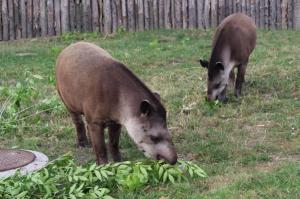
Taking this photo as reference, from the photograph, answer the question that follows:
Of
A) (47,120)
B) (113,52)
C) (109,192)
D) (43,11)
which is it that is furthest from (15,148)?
(43,11)

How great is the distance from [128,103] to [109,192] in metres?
0.98

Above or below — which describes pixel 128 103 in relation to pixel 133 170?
above

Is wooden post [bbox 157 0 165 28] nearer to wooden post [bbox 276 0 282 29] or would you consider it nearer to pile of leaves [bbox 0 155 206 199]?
wooden post [bbox 276 0 282 29]

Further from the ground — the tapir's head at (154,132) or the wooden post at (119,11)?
the wooden post at (119,11)

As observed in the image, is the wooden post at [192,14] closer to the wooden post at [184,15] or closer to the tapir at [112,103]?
the wooden post at [184,15]

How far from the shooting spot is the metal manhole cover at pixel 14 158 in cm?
639

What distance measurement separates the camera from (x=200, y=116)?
28.7 feet

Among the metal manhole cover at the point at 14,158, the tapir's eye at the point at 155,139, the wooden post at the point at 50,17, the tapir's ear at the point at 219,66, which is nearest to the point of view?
the tapir's eye at the point at 155,139

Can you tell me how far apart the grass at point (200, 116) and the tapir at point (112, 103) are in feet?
1.34

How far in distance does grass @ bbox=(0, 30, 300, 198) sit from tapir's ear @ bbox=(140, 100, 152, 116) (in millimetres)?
724

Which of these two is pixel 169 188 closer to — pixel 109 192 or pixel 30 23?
pixel 109 192

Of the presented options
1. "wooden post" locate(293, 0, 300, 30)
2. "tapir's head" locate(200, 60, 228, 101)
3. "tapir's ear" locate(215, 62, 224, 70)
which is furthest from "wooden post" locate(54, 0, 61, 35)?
"tapir's ear" locate(215, 62, 224, 70)

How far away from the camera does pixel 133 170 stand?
5.94m

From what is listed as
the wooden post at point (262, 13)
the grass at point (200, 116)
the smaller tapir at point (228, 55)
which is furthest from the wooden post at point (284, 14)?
the smaller tapir at point (228, 55)
